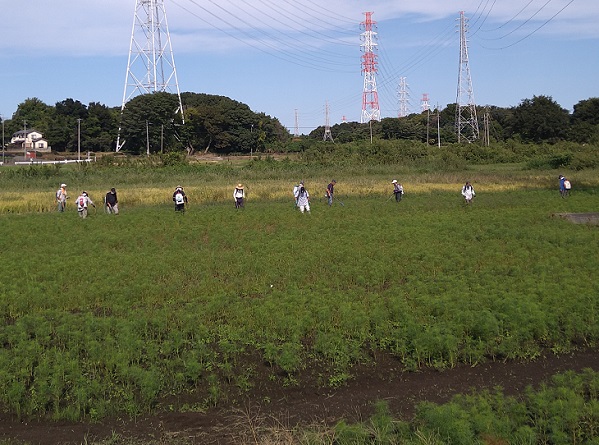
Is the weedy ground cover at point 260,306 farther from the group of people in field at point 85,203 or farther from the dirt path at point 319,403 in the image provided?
the group of people in field at point 85,203

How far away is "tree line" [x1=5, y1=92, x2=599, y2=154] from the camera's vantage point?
80.0 m

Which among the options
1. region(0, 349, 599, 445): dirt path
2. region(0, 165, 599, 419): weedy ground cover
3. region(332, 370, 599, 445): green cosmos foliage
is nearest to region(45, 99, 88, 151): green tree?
region(0, 165, 599, 419): weedy ground cover

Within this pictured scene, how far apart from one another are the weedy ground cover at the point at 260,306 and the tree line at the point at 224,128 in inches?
2322

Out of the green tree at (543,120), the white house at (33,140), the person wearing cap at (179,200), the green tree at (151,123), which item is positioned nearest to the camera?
the person wearing cap at (179,200)

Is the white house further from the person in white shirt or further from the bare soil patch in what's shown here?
the bare soil patch

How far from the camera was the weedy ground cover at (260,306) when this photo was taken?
32.0 feet

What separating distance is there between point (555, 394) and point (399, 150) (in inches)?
2633

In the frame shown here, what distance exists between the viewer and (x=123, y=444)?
797 cm

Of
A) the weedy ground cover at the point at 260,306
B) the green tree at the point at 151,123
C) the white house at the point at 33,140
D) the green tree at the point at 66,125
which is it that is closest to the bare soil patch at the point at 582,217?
the weedy ground cover at the point at 260,306

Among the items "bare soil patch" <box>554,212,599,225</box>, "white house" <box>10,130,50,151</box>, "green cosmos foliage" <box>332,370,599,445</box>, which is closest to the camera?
"green cosmos foliage" <box>332,370,599,445</box>

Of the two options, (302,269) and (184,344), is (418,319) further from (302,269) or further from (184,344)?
(302,269)

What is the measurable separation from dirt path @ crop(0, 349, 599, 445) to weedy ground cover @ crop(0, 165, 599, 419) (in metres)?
0.25

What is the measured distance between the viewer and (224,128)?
298 ft

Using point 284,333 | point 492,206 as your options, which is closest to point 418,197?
point 492,206
